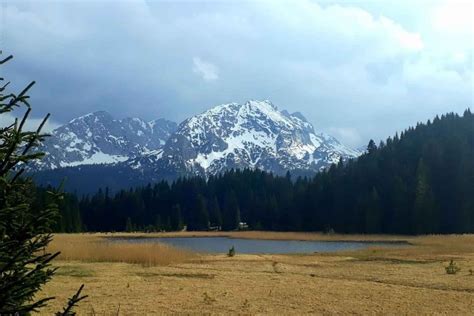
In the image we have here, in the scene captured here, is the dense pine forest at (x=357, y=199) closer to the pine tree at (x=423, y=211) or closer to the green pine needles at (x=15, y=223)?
the pine tree at (x=423, y=211)

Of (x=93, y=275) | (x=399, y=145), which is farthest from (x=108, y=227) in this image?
(x=93, y=275)

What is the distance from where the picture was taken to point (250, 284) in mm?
24172

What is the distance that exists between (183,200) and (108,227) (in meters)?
35.5

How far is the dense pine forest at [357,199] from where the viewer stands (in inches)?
4449

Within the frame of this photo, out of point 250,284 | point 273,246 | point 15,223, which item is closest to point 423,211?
point 273,246

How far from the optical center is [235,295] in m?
21.0

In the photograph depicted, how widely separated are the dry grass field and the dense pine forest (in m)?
72.1

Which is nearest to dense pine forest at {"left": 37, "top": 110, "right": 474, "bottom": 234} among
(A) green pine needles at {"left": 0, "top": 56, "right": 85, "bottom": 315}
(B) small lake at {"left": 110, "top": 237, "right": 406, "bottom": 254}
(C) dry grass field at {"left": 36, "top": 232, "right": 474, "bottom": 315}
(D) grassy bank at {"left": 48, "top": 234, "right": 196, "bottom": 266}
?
(B) small lake at {"left": 110, "top": 237, "right": 406, "bottom": 254}

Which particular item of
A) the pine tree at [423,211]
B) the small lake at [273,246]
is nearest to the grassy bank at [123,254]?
the small lake at [273,246]

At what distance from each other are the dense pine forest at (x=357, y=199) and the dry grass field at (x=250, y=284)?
236 ft

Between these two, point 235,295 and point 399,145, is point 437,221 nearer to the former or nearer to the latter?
point 399,145

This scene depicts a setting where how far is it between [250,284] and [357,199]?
109m

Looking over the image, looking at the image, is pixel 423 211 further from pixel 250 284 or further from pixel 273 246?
pixel 250 284

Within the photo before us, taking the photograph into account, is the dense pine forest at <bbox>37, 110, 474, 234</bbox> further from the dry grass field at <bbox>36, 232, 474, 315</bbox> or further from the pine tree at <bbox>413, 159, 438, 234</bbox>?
the dry grass field at <bbox>36, 232, 474, 315</bbox>
